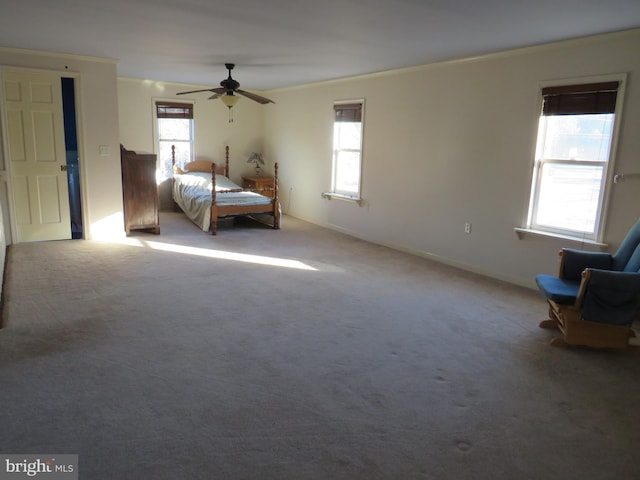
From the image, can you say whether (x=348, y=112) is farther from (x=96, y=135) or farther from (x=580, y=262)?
(x=580, y=262)

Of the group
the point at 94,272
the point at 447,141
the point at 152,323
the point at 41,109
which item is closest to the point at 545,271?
the point at 447,141

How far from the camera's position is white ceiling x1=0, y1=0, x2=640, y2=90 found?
321 cm

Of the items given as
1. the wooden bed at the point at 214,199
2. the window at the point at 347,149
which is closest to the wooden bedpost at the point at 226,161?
the wooden bed at the point at 214,199

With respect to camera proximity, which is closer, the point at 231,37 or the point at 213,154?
the point at 231,37

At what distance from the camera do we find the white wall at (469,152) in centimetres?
398

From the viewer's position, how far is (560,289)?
3.43m

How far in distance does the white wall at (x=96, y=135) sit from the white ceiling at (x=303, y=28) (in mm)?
260

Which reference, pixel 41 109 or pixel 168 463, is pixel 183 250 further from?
pixel 168 463

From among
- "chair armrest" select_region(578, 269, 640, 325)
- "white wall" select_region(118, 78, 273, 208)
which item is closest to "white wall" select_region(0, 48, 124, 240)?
"white wall" select_region(118, 78, 273, 208)

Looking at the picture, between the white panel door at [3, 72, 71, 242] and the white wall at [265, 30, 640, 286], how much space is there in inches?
150

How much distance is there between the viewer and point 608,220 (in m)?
4.02

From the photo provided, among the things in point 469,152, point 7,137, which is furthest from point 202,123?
point 469,152

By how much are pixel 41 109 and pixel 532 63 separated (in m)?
5.61

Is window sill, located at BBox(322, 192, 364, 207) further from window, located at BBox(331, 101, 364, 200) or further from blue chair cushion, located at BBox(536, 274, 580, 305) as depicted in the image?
blue chair cushion, located at BBox(536, 274, 580, 305)
